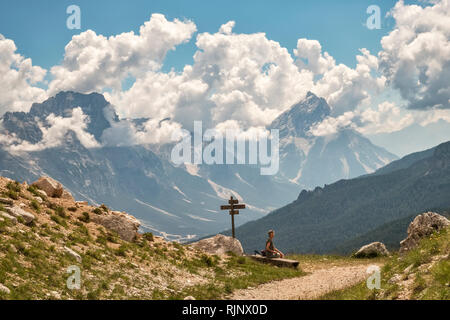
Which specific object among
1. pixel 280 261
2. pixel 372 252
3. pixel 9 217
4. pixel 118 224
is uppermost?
pixel 118 224

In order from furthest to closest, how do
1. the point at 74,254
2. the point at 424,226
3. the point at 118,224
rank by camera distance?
the point at 118,224 → the point at 424,226 → the point at 74,254

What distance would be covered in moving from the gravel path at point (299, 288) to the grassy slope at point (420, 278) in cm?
206

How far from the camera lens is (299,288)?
77.8 feet

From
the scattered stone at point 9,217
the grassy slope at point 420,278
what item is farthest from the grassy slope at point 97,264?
the grassy slope at point 420,278

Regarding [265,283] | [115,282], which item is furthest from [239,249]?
[115,282]

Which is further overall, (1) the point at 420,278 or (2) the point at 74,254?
(2) the point at 74,254

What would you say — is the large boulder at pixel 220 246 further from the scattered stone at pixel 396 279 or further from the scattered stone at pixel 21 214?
the scattered stone at pixel 396 279

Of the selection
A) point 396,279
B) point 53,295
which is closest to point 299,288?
point 396,279

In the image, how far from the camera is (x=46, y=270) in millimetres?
17766

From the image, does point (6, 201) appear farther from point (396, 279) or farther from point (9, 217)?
point (396, 279)

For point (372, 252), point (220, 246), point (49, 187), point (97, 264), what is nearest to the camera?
point (97, 264)

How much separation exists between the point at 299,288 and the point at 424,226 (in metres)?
11.6

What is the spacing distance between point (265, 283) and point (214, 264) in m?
4.86
